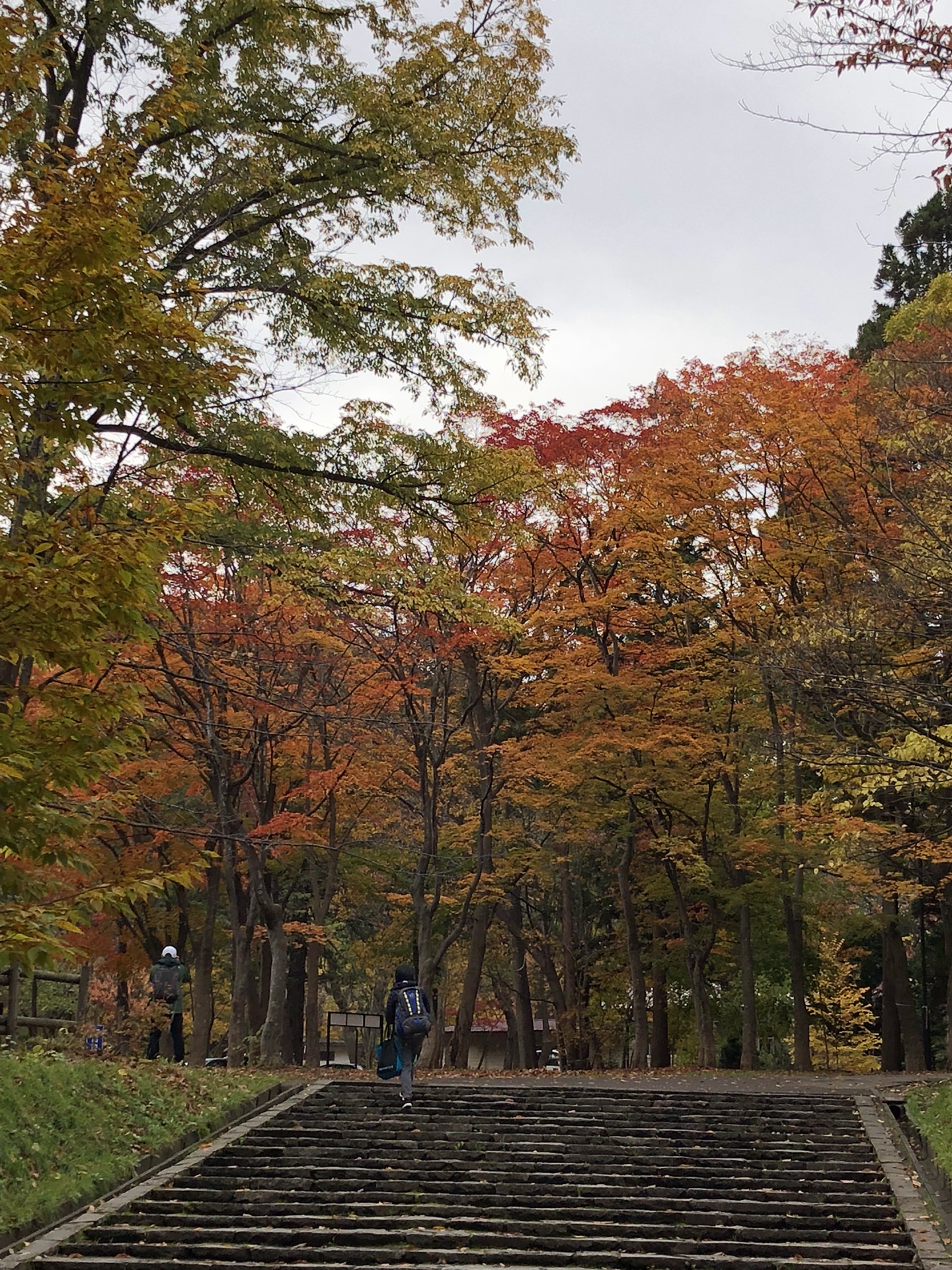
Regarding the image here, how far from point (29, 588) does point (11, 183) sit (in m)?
3.34

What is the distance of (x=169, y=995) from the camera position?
15.3m

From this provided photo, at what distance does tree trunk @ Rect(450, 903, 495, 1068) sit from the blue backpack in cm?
1096

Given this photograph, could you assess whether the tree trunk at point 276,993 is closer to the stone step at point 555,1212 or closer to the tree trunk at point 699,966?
the tree trunk at point 699,966

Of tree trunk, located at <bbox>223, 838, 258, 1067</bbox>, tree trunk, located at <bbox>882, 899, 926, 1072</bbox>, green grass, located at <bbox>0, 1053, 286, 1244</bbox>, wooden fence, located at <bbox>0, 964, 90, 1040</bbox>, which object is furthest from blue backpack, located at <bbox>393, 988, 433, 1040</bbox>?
tree trunk, located at <bbox>882, 899, 926, 1072</bbox>

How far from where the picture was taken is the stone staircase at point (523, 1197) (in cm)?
756

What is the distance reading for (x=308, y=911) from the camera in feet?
88.3

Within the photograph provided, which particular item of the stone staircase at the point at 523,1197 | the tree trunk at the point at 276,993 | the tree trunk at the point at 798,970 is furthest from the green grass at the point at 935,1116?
the tree trunk at the point at 276,993

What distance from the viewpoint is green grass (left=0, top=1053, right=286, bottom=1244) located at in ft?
27.9

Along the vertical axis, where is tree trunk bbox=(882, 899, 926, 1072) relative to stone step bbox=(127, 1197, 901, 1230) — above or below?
above

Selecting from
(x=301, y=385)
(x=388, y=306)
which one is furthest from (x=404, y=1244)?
(x=388, y=306)

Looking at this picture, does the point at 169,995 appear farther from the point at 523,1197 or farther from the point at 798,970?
the point at 798,970

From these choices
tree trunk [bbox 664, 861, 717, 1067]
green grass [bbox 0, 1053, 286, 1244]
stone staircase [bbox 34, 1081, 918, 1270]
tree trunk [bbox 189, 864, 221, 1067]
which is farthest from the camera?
tree trunk [bbox 189, 864, 221, 1067]

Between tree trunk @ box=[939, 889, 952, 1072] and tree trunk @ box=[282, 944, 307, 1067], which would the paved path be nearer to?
tree trunk @ box=[939, 889, 952, 1072]

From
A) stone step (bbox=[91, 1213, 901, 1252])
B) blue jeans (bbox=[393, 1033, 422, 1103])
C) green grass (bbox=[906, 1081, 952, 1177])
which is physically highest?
blue jeans (bbox=[393, 1033, 422, 1103])
